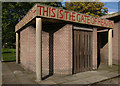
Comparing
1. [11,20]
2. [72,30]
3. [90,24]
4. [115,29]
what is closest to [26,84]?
[72,30]

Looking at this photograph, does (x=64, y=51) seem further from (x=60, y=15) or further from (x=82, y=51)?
(x=60, y=15)

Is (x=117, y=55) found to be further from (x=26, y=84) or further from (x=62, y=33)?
(x=26, y=84)

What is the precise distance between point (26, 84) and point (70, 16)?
5256 millimetres

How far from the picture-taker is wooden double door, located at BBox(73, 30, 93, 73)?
7723 mm

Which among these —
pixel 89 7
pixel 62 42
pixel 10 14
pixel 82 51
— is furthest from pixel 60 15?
pixel 89 7

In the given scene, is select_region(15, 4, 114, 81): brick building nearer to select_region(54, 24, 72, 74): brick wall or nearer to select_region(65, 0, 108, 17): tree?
select_region(54, 24, 72, 74): brick wall

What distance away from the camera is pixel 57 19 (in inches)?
258

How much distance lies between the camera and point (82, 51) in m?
8.15

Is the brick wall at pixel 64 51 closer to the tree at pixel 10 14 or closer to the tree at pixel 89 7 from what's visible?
the tree at pixel 10 14

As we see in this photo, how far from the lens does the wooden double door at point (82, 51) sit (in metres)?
7.72

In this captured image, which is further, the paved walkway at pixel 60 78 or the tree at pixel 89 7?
the tree at pixel 89 7

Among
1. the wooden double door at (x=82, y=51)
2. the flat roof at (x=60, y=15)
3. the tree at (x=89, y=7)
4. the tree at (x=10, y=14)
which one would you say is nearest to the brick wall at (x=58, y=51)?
the wooden double door at (x=82, y=51)

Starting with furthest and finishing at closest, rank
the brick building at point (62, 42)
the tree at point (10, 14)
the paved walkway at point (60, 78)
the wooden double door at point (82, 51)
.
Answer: the tree at point (10, 14)
the wooden double door at point (82, 51)
the brick building at point (62, 42)
the paved walkway at point (60, 78)

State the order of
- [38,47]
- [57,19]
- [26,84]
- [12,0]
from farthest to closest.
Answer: [12,0] < [57,19] < [38,47] < [26,84]
